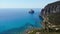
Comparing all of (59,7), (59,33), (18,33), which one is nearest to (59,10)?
(59,7)

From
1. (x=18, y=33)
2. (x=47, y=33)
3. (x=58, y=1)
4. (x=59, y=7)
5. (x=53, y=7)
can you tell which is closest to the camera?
(x=47, y=33)

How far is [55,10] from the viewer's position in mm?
94500

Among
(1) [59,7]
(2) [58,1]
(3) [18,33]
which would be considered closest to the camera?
(3) [18,33]

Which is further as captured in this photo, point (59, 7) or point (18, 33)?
point (59, 7)

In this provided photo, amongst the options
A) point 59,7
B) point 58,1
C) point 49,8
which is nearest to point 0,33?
point 59,7

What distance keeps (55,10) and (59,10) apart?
347cm

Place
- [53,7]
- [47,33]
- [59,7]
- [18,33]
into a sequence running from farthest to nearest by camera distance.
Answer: [53,7]
[59,7]
[18,33]
[47,33]

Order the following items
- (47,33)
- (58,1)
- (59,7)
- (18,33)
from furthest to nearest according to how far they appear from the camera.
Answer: (58,1) < (59,7) < (18,33) < (47,33)

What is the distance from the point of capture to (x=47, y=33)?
3181cm

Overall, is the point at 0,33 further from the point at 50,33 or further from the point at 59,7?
the point at 59,7

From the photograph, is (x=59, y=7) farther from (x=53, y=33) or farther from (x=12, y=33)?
(x=53, y=33)

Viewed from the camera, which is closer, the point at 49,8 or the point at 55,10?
the point at 55,10

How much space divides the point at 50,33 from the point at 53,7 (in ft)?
221

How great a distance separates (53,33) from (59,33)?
51.7 inches
